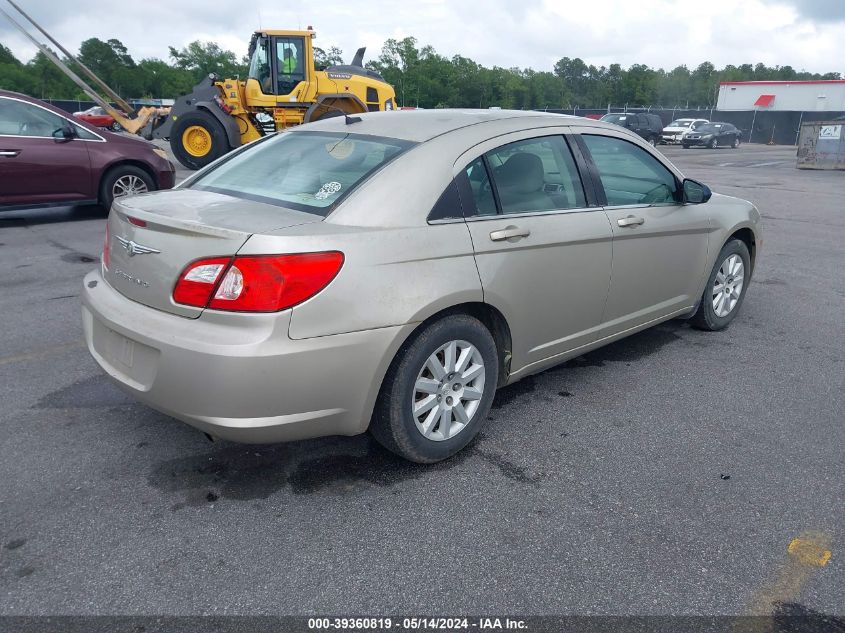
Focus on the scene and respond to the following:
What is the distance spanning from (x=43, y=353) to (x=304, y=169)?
2.38 meters

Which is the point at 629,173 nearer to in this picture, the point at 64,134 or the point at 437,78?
the point at 64,134

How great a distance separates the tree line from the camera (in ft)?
257

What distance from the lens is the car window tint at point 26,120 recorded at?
842 cm

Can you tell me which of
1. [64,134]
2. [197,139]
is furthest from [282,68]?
[64,134]

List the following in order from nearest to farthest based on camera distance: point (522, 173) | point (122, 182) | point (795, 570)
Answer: point (795, 570) → point (522, 173) → point (122, 182)

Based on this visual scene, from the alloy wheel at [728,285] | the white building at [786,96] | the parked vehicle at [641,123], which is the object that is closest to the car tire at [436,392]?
the alloy wheel at [728,285]

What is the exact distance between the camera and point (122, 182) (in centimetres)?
935

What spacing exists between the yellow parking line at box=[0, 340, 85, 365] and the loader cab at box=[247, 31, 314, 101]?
12506mm

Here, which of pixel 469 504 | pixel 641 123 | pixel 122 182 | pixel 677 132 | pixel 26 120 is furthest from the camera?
pixel 677 132

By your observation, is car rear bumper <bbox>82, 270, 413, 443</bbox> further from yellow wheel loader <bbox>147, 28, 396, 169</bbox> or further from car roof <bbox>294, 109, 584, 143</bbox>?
yellow wheel loader <bbox>147, 28, 396, 169</bbox>

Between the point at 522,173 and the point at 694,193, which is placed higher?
the point at 522,173

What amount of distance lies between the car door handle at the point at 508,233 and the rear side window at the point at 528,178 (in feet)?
0.38

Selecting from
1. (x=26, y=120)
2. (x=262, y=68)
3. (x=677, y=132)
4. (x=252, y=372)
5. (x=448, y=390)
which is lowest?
(x=448, y=390)

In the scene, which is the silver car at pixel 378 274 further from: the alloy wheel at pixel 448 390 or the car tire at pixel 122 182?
the car tire at pixel 122 182
